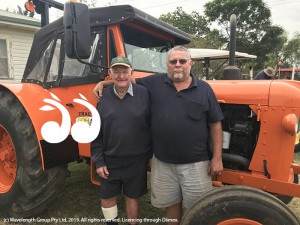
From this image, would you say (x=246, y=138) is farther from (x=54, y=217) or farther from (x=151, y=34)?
(x=54, y=217)

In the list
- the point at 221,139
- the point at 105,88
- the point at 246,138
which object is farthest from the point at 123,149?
the point at 246,138

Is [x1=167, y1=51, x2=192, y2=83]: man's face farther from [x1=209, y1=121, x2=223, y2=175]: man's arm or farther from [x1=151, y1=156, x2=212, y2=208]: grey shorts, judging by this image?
[x1=151, y1=156, x2=212, y2=208]: grey shorts

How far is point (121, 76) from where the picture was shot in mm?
2557

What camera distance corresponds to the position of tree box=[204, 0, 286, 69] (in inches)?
966

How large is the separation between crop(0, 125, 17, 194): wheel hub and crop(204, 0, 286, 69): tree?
22844mm

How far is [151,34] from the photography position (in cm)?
333

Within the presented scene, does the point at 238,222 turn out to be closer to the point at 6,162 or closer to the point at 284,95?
the point at 284,95

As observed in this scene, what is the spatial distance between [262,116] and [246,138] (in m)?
0.27

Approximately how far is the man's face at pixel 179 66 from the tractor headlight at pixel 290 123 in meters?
0.80

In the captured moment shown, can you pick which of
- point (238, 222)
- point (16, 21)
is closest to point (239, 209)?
point (238, 222)

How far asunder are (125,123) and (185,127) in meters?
0.49

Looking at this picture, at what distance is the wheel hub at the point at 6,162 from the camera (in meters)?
3.51

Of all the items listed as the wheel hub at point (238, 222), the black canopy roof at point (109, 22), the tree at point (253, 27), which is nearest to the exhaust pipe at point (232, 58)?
the black canopy roof at point (109, 22)

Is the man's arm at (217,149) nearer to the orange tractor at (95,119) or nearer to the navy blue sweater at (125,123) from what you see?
the orange tractor at (95,119)
